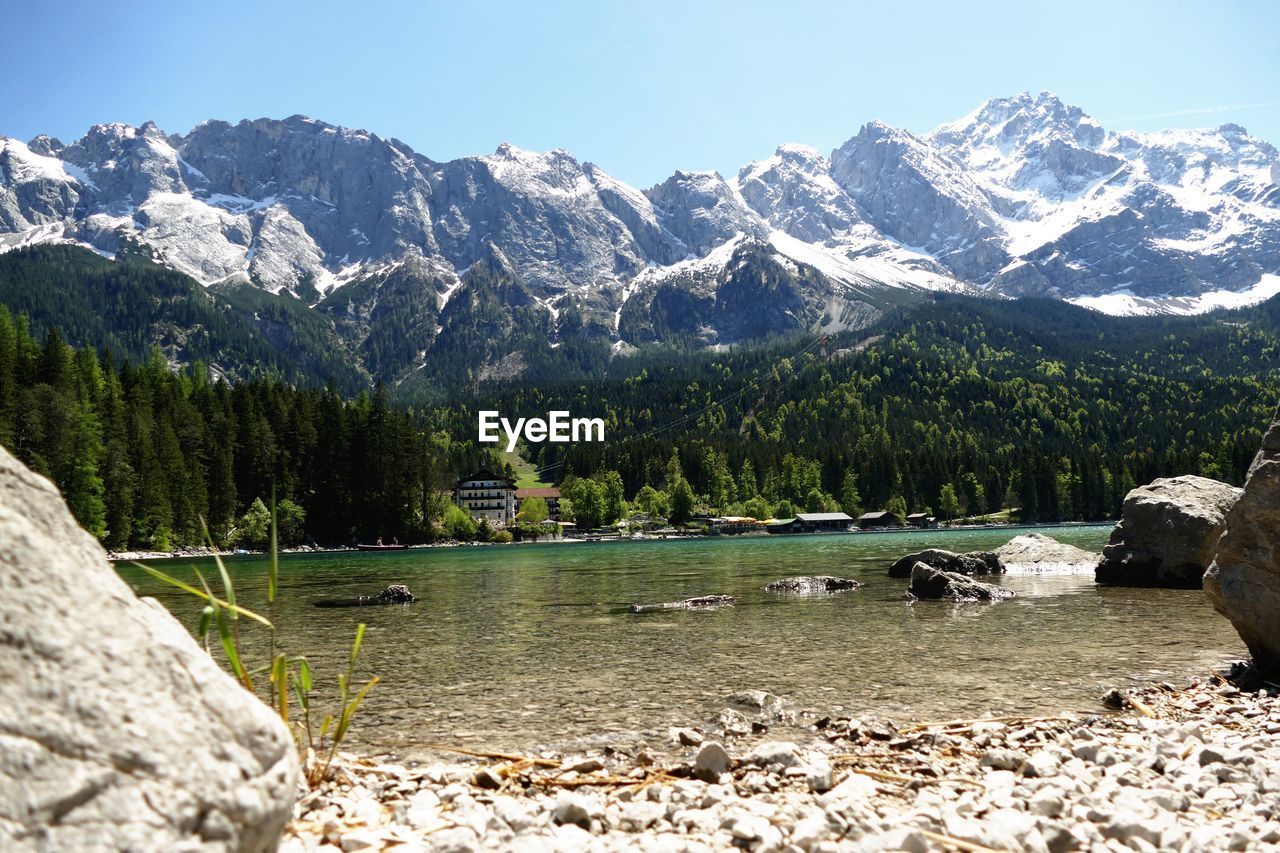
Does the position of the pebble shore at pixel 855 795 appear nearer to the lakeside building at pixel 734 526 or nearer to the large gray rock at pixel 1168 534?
the large gray rock at pixel 1168 534

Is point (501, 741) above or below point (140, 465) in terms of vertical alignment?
below

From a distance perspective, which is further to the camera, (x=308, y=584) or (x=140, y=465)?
(x=140, y=465)

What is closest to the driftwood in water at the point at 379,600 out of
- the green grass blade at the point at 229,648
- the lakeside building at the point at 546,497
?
the green grass blade at the point at 229,648

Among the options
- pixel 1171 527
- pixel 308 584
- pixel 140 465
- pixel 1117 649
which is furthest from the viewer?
pixel 140 465

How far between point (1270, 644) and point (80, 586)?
17.6 meters

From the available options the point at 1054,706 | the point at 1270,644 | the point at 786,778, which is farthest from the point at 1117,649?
the point at 786,778

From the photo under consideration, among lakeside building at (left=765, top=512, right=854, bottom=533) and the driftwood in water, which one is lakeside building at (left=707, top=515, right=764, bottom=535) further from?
the driftwood in water

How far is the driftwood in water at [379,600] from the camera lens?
33938mm

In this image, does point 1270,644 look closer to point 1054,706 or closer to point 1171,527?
point 1054,706

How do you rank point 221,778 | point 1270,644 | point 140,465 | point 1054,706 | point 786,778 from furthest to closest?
point 140,465 < point 1270,644 < point 1054,706 < point 786,778 < point 221,778

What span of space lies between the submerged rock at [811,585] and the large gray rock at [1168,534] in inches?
439

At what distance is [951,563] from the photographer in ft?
128

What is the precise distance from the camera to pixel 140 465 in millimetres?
82688

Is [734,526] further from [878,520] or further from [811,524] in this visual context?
[878,520]
